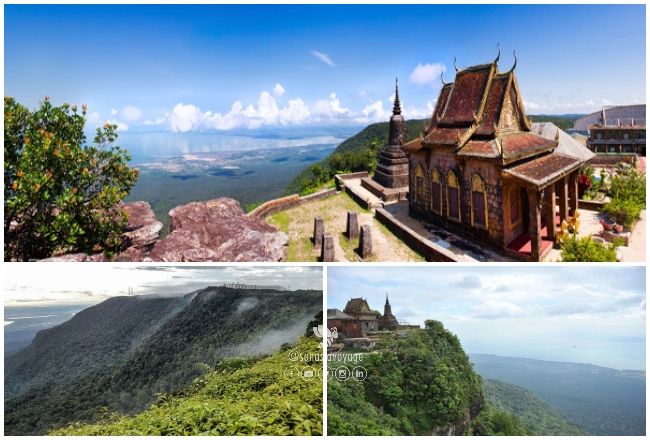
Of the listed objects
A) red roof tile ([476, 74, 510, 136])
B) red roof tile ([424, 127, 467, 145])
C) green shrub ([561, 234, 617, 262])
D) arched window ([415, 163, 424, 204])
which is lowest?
green shrub ([561, 234, 617, 262])

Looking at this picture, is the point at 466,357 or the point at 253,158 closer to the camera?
the point at 466,357

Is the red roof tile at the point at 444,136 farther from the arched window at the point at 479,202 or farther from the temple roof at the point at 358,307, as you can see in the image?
the temple roof at the point at 358,307

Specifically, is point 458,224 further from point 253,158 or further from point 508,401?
point 253,158

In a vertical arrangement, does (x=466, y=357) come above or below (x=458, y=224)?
below

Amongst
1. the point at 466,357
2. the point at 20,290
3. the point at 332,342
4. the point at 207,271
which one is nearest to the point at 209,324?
the point at 207,271

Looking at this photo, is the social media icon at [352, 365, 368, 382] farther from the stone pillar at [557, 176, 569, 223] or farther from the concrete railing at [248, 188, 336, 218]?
the concrete railing at [248, 188, 336, 218]

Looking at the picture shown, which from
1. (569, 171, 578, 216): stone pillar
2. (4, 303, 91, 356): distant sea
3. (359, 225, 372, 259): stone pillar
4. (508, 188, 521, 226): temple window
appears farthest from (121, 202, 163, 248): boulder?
(569, 171, 578, 216): stone pillar
